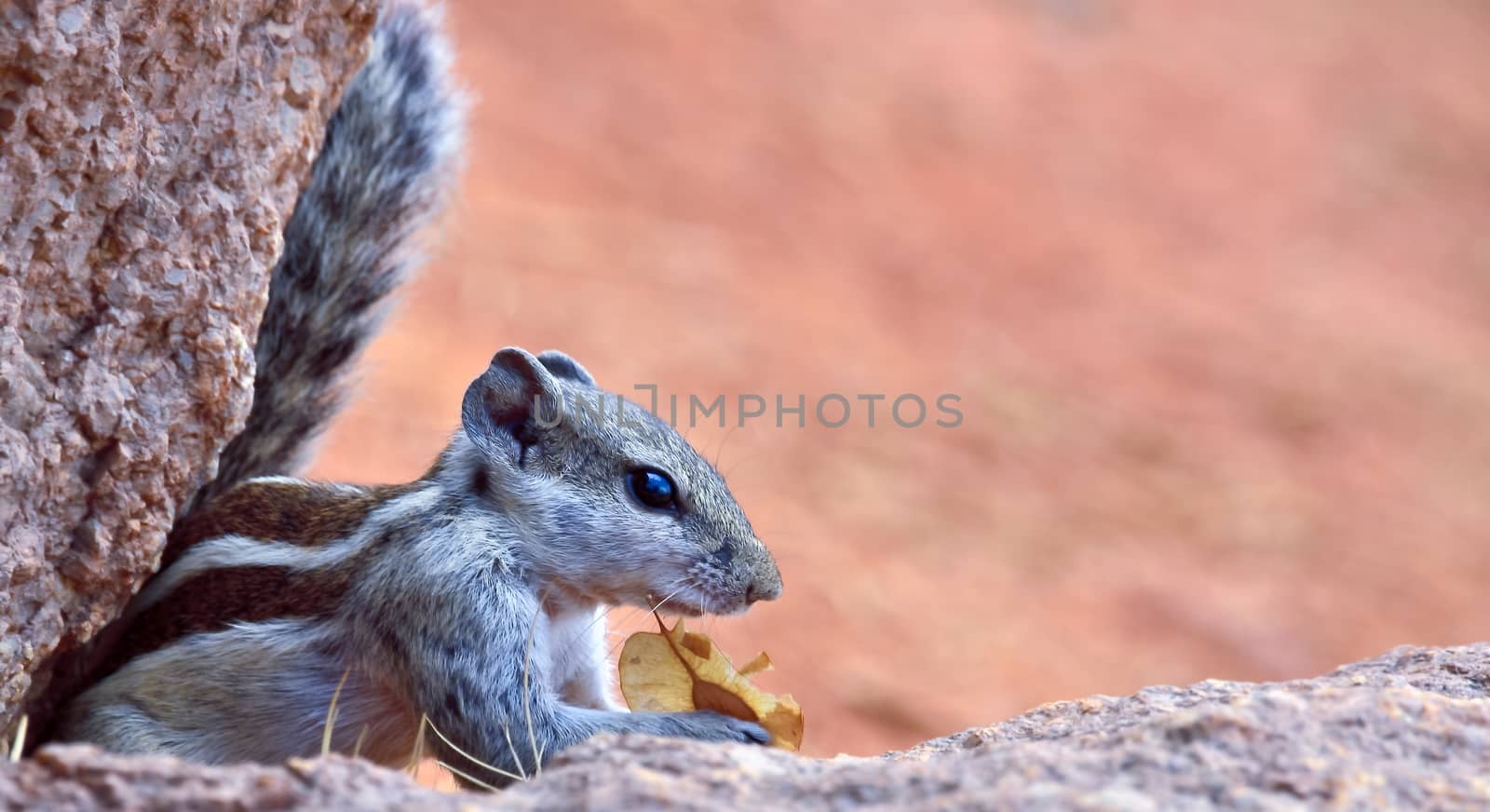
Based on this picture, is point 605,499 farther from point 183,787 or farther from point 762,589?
point 183,787

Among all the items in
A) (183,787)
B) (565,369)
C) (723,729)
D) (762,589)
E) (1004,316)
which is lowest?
(183,787)

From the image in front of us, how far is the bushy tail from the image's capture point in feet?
13.2

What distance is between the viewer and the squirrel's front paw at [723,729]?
323cm

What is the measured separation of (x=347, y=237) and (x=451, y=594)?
128cm

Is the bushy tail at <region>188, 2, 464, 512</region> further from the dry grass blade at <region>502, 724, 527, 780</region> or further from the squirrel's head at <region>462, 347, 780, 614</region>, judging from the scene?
the dry grass blade at <region>502, 724, 527, 780</region>

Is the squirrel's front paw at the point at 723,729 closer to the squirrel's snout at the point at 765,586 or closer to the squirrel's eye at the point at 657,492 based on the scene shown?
the squirrel's snout at the point at 765,586

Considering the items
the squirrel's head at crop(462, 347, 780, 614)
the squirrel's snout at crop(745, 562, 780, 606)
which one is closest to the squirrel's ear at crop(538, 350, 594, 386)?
the squirrel's head at crop(462, 347, 780, 614)

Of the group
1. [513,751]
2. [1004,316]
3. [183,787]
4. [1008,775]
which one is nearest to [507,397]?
[513,751]

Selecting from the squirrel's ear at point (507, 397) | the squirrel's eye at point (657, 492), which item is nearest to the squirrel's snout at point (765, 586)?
the squirrel's eye at point (657, 492)

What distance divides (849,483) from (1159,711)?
6974mm

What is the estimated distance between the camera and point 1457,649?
3.45 meters

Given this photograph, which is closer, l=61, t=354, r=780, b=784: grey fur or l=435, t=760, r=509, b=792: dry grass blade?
l=435, t=760, r=509, b=792: dry grass blade

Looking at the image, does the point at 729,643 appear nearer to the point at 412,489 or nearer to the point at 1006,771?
the point at 412,489

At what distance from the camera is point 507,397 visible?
366 cm
